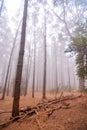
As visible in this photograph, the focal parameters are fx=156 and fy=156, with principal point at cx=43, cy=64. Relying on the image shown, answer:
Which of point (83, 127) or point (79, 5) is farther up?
point (79, 5)

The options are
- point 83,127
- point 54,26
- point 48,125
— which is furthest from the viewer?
point 54,26

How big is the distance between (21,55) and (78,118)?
4.84 m

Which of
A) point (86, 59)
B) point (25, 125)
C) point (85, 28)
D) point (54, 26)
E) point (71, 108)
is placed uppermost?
point (54, 26)

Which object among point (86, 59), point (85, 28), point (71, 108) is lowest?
point (71, 108)

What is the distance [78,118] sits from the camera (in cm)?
762

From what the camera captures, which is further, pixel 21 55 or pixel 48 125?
pixel 21 55

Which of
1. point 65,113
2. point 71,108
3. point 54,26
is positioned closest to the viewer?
point 65,113

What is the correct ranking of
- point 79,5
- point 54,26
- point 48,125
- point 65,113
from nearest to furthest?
point 48,125 < point 65,113 < point 79,5 < point 54,26

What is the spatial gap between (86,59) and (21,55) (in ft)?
12.7

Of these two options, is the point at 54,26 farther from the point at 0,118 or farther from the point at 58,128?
the point at 58,128

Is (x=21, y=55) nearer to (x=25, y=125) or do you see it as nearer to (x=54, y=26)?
(x=25, y=125)

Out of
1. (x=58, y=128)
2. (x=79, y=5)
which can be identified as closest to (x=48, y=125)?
(x=58, y=128)

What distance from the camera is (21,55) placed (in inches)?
376

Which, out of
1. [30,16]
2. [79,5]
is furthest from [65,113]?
[30,16]
